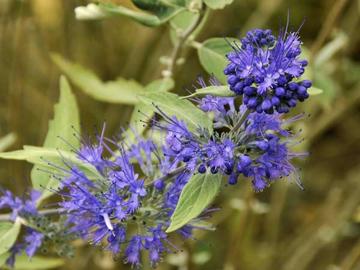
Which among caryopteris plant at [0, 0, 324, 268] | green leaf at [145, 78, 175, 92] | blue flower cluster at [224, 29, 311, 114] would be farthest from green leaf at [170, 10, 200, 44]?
blue flower cluster at [224, 29, 311, 114]

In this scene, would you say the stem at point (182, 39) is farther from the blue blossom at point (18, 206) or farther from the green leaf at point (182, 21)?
the blue blossom at point (18, 206)

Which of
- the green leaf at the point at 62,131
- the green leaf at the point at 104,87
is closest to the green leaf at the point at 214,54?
the green leaf at the point at 104,87

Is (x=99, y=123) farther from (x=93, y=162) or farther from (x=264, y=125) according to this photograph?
(x=264, y=125)

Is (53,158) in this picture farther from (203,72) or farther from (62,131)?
(203,72)

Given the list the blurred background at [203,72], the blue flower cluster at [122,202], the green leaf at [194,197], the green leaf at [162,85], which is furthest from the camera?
the blurred background at [203,72]

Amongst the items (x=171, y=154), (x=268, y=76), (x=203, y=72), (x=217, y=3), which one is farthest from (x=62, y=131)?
(x=203, y=72)

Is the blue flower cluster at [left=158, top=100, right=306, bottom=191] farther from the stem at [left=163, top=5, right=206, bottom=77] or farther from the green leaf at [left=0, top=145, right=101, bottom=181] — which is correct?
the stem at [left=163, top=5, right=206, bottom=77]
